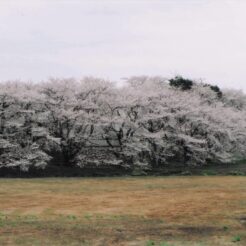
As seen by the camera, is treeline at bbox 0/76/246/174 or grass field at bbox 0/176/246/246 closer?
grass field at bbox 0/176/246/246

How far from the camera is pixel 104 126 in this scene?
43.8m

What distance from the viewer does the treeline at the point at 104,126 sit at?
41.2m

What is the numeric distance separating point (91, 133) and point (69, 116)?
2.71 m

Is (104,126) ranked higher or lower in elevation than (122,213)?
higher

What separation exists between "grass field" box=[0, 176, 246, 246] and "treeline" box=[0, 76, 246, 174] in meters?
7.74

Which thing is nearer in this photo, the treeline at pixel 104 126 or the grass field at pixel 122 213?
the grass field at pixel 122 213

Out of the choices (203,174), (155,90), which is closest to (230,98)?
(155,90)

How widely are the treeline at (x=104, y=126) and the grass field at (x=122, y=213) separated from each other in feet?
25.4

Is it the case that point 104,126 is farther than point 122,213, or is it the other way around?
point 104,126

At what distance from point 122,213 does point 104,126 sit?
23.5 metres

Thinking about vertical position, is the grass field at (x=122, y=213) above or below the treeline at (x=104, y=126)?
below

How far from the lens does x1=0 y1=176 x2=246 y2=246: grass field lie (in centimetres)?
1535

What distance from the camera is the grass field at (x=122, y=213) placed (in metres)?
15.4

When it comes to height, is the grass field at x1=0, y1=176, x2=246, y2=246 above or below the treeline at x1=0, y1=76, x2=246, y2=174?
below
